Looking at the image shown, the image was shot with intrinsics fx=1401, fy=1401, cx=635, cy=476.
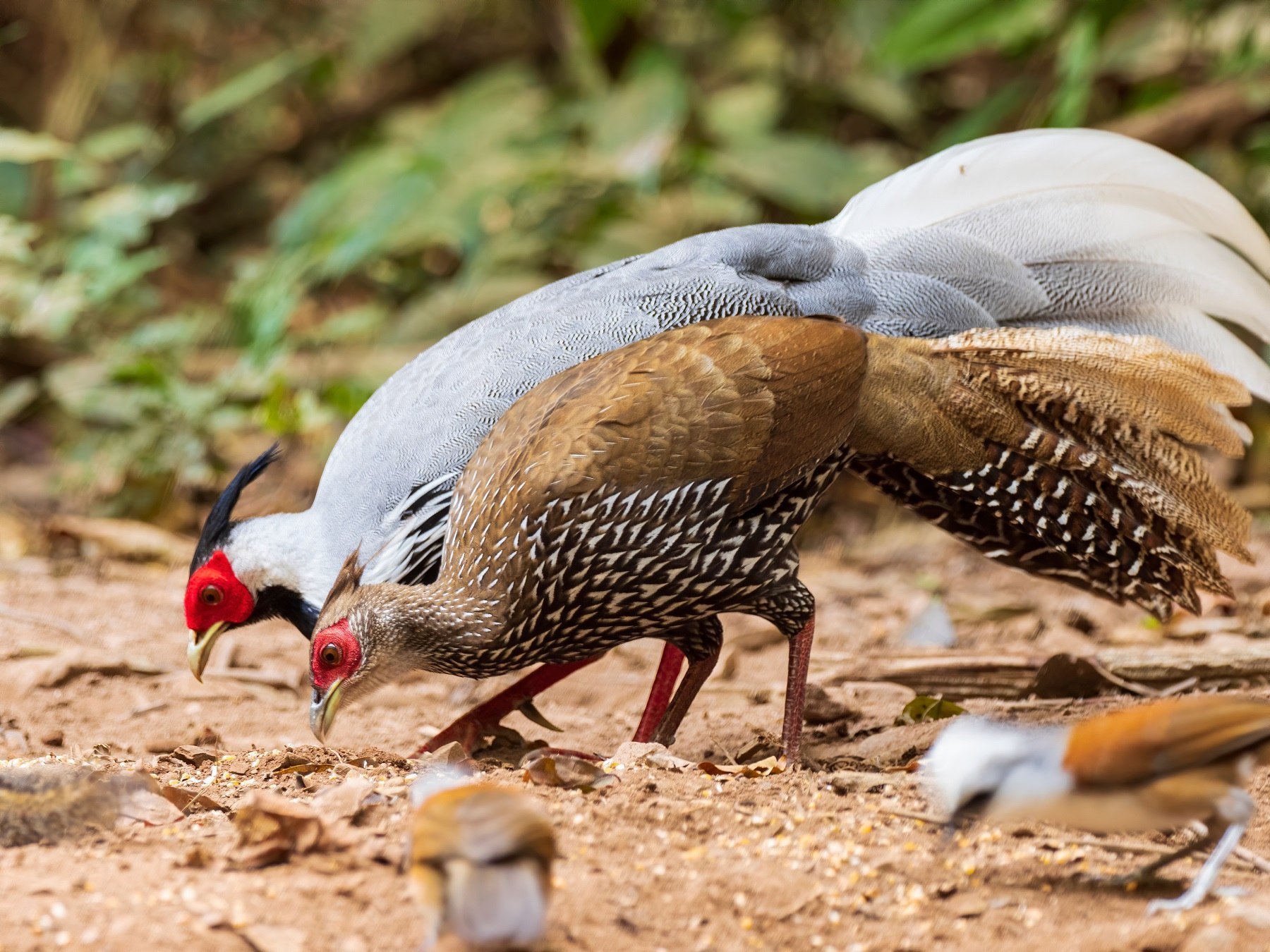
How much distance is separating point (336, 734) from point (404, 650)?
820 mm

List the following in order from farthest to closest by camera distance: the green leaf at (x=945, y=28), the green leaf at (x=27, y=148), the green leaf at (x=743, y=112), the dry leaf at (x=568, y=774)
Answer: the green leaf at (x=743, y=112), the green leaf at (x=945, y=28), the green leaf at (x=27, y=148), the dry leaf at (x=568, y=774)

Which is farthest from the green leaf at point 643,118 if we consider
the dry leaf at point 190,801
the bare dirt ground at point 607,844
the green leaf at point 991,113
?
the dry leaf at point 190,801

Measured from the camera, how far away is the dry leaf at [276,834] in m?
2.53

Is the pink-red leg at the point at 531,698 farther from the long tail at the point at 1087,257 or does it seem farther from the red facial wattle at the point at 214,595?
the long tail at the point at 1087,257

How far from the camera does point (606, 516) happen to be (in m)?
3.49

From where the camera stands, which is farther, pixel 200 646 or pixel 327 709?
Answer: pixel 200 646

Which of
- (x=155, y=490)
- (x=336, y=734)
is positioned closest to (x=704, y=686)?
(x=336, y=734)

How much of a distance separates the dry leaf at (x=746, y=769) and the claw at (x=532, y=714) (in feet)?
2.98

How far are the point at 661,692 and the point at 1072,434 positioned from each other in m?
1.42

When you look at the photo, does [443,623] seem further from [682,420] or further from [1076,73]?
[1076,73]

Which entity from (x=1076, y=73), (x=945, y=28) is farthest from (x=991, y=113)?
(x=1076, y=73)

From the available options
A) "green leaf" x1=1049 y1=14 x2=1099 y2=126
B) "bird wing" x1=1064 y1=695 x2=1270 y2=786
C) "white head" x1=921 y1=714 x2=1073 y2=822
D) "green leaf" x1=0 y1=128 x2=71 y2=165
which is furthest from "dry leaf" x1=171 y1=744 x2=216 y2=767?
"green leaf" x1=1049 y1=14 x2=1099 y2=126

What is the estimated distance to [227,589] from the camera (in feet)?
14.3

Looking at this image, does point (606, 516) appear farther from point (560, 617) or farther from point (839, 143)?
point (839, 143)
